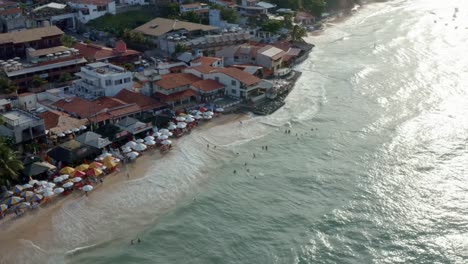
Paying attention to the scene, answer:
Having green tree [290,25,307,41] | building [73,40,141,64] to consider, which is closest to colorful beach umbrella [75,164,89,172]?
building [73,40,141,64]

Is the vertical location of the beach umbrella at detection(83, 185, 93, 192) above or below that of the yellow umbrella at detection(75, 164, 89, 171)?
below

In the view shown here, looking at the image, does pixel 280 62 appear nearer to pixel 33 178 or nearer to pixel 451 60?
pixel 451 60

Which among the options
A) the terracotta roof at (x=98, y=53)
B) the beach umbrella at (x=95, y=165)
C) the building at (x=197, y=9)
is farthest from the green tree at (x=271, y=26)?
the beach umbrella at (x=95, y=165)

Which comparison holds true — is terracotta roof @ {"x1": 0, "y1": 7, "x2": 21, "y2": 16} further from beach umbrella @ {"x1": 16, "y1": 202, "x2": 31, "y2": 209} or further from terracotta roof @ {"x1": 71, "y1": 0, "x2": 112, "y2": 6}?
beach umbrella @ {"x1": 16, "y1": 202, "x2": 31, "y2": 209}

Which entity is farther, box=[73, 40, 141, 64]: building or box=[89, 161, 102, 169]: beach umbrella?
box=[73, 40, 141, 64]: building

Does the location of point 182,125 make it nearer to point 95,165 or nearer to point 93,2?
point 95,165

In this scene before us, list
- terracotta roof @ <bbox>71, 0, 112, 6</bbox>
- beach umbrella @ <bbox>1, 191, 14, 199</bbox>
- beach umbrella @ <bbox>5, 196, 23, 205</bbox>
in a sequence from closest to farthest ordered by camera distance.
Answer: beach umbrella @ <bbox>5, 196, 23, 205</bbox> < beach umbrella @ <bbox>1, 191, 14, 199</bbox> < terracotta roof @ <bbox>71, 0, 112, 6</bbox>
